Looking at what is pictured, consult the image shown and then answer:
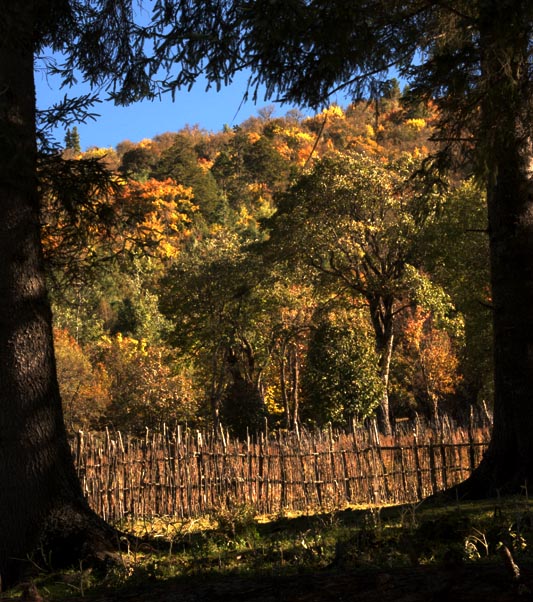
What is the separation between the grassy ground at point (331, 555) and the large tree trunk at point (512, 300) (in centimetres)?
98

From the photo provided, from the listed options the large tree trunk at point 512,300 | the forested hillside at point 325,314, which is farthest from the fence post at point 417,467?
the forested hillside at point 325,314

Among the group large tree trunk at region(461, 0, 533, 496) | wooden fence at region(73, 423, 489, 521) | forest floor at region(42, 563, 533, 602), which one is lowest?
wooden fence at region(73, 423, 489, 521)

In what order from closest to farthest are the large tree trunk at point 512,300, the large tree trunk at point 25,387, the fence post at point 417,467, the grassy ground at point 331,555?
the grassy ground at point 331,555 < the large tree trunk at point 25,387 < the large tree trunk at point 512,300 < the fence post at point 417,467

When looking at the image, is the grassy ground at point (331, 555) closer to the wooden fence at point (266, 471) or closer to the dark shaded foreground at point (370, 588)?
the dark shaded foreground at point (370, 588)

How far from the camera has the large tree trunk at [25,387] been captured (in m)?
6.26

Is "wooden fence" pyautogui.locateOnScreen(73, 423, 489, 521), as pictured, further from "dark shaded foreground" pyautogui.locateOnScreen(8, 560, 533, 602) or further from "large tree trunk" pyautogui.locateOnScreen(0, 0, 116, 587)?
"dark shaded foreground" pyautogui.locateOnScreen(8, 560, 533, 602)

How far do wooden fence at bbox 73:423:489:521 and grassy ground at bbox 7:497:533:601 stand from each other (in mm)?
5670

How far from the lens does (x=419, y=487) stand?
449 inches

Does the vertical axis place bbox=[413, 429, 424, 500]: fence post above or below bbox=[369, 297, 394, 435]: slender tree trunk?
below

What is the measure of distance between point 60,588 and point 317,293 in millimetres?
21776

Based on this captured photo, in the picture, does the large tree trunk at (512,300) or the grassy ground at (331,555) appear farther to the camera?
the large tree trunk at (512,300)

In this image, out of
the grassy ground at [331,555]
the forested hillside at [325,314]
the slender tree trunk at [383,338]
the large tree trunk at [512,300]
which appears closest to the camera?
the grassy ground at [331,555]

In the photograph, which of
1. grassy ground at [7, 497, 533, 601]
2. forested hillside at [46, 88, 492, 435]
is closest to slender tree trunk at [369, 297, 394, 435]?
forested hillside at [46, 88, 492, 435]

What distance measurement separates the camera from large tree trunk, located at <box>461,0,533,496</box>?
7.02 metres
